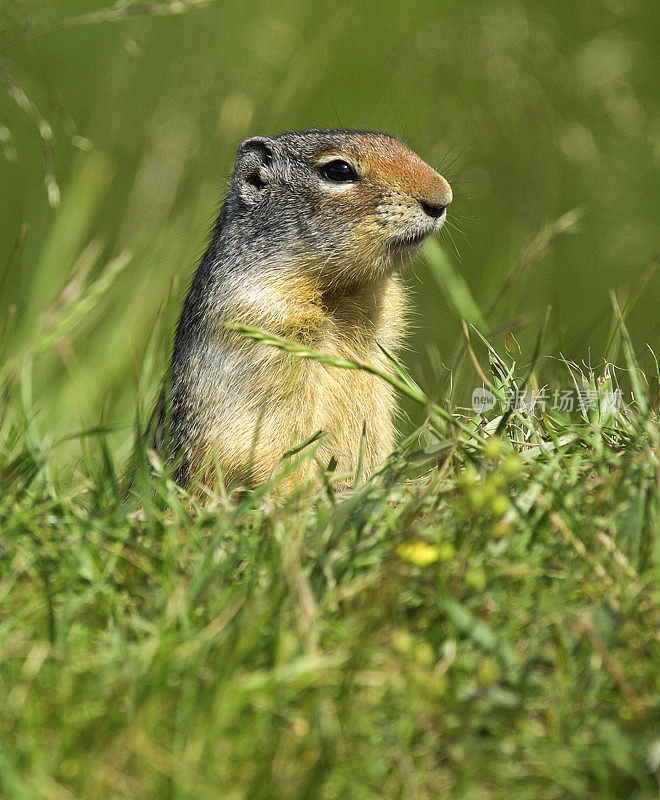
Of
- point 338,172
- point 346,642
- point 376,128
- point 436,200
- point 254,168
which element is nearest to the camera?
point 346,642

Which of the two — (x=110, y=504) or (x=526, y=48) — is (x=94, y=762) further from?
(x=526, y=48)

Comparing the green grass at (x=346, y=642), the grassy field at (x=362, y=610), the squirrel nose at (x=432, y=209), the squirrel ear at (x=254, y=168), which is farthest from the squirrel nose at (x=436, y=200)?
the green grass at (x=346, y=642)

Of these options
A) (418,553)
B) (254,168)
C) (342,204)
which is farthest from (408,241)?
(418,553)

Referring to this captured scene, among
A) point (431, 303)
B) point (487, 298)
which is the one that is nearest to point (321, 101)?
point (431, 303)

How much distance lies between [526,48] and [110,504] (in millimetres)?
4402

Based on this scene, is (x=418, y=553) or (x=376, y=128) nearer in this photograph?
(x=418, y=553)

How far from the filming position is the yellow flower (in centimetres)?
216

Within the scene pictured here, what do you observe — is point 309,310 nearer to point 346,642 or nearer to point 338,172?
point 338,172

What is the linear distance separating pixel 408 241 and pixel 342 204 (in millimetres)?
359

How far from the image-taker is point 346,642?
209 cm

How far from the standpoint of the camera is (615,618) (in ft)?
6.91

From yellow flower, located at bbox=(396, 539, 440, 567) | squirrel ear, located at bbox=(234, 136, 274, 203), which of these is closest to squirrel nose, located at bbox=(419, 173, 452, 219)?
squirrel ear, located at bbox=(234, 136, 274, 203)

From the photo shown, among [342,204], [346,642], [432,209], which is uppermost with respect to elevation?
[432,209]

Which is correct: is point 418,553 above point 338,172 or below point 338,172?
below
